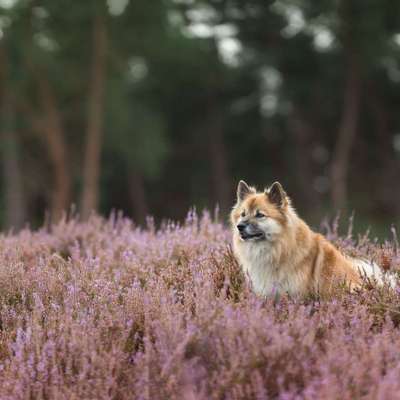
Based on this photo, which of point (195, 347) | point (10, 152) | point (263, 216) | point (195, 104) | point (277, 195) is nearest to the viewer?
point (195, 347)

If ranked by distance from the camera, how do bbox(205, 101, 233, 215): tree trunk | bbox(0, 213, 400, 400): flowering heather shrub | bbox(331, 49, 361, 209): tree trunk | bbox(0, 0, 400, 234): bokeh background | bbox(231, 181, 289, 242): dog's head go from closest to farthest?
bbox(0, 213, 400, 400): flowering heather shrub
bbox(231, 181, 289, 242): dog's head
bbox(0, 0, 400, 234): bokeh background
bbox(331, 49, 361, 209): tree trunk
bbox(205, 101, 233, 215): tree trunk

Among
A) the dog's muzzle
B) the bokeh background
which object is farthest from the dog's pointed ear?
the bokeh background

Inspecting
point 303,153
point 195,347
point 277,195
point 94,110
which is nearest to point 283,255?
point 277,195

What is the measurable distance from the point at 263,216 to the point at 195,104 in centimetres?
3088

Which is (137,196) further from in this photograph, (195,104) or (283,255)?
(283,255)

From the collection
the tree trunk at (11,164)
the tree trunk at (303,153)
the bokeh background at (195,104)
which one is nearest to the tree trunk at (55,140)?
the bokeh background at (195,104)

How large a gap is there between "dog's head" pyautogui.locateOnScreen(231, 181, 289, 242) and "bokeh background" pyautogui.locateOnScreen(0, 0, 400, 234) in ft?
55.3

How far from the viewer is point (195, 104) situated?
3622 centimetres

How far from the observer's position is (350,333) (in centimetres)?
450

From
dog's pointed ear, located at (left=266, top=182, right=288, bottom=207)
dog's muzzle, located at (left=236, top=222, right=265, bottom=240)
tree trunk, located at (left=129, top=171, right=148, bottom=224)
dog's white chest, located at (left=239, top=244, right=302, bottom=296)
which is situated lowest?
dog's white chest, located at (left=239, top=244, right=302, bottom=296)

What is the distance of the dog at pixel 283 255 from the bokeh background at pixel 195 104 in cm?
1692

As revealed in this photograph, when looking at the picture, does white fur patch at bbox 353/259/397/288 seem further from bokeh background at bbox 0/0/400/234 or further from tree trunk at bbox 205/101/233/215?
tree trunk at bbox 205/101/233/215

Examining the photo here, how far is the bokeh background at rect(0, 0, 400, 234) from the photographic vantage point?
24.6 metres

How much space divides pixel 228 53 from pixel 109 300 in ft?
92.8
